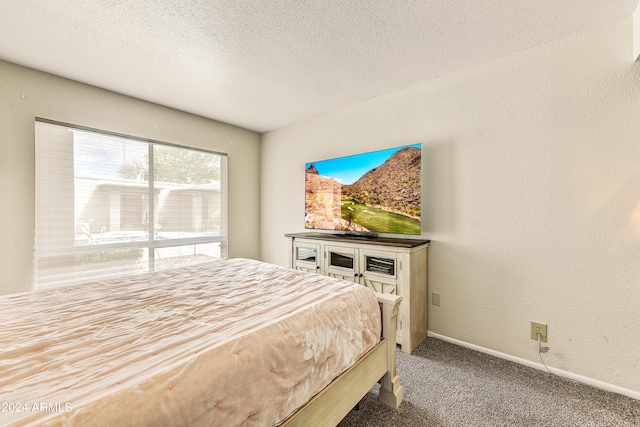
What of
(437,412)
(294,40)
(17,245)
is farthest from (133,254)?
(437,412)

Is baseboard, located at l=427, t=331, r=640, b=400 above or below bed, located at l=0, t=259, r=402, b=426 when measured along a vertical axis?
below

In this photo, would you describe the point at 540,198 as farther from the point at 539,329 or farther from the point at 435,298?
the point at 435,298

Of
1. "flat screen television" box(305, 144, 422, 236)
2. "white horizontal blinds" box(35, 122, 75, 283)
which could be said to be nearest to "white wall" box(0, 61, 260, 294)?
"white horizontal blinds" box(35, 122, 75, 283)

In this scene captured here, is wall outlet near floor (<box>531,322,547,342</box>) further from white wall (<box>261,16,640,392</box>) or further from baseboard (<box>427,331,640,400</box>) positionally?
baseboard (<box>427,331,640,400</box>)

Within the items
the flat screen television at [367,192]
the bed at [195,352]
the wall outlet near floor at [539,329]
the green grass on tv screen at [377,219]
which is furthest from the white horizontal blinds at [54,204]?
the wall outlet near floor at [539,329]

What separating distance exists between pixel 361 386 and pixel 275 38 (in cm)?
238

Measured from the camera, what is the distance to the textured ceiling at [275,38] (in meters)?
1.67

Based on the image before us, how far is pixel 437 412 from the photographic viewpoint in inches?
62.2

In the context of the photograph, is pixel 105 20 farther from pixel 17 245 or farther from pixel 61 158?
pixel 17 245

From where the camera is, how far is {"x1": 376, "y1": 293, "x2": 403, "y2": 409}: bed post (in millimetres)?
1626

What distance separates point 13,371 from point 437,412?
197cm

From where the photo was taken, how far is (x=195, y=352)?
897 millimetres

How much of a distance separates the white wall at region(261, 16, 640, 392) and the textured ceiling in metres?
0.26

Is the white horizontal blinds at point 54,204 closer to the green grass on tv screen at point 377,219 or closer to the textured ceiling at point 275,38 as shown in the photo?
the textured ceiling at point 275,38
